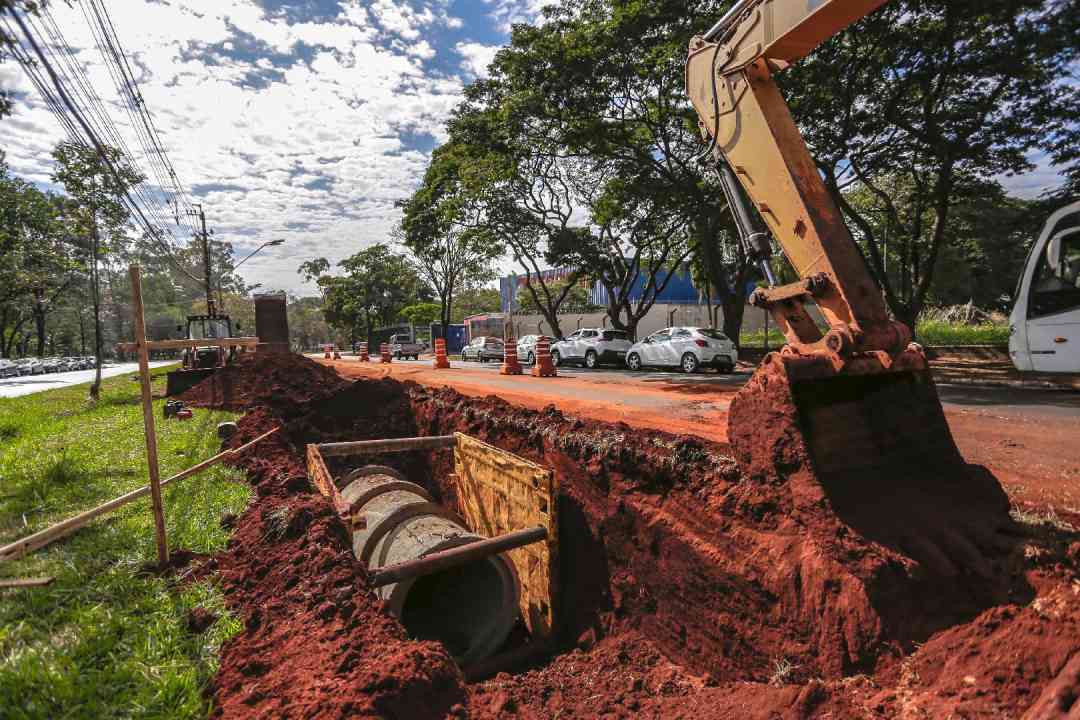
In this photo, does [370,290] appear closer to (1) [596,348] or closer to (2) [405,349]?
(2) [405,349]

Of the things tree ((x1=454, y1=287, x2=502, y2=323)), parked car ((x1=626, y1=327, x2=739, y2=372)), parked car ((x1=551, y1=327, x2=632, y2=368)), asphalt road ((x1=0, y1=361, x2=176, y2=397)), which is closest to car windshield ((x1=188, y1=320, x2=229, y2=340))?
asphalt road ((x1=0, y1=361, x2=176, y2=397))

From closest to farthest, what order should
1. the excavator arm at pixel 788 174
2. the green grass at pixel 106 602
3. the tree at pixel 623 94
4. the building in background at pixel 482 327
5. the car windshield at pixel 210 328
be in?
1. the green grass at pixel 106 602
2. the excavator arm at pixel 788 174
3. the tree at pixel 623 94
4. the car windshield at pixel 210 328
5. the building in background at pixel 482 327

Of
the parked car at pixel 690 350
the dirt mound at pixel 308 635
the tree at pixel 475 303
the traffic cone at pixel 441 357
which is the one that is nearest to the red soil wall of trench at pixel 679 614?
the dirt mound at pixel 308 635

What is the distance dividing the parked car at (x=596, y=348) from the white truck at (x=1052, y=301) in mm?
11634

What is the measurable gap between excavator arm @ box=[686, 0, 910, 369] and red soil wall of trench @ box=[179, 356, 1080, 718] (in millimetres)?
1239

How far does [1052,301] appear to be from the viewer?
8672 millimetres

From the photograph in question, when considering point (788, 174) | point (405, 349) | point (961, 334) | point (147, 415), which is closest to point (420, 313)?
point (405, 349)

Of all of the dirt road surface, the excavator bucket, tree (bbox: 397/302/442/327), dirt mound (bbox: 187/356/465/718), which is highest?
tree (bbox: 397/302/442/327)

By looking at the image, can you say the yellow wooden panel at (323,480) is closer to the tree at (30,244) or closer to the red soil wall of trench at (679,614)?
the red soil wall of trench at (679,614)

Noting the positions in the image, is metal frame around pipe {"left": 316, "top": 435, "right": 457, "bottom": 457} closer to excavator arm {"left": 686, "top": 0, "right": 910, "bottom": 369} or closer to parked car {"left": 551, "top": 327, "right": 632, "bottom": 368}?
excavator arm {"left": 686, "top": 0, "right": 910, "bottom": 369}

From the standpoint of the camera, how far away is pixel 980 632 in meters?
2.48

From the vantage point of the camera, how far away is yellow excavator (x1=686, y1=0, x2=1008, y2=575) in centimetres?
317

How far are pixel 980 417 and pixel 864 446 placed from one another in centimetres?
466

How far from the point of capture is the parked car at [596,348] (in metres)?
20.0
